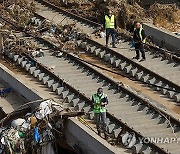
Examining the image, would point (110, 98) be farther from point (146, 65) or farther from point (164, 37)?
point (164, 37)

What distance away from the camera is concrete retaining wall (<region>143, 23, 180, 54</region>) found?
76.0 feet

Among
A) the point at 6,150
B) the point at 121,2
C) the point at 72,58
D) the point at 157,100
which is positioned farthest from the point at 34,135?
the point at 121,2

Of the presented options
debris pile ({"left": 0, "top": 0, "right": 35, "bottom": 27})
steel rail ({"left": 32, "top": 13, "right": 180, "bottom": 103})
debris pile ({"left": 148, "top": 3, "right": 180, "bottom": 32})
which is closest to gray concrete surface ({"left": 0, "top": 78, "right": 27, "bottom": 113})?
steel rail ({"left": 32, "top": 13, "right": 180, "bottom": 103})

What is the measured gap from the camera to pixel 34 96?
19172mm

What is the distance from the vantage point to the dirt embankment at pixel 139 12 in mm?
26141

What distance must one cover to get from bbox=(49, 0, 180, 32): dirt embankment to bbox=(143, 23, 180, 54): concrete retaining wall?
1.30m

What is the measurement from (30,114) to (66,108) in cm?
120

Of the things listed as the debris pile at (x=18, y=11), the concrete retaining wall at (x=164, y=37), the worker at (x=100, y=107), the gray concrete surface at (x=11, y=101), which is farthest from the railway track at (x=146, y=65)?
the gray concrete surface at (x=11, y=101)

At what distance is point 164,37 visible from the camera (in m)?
23.9

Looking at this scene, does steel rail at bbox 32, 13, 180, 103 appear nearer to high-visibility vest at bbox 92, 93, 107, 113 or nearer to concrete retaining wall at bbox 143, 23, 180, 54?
concrete retaining wall at bbox 143, 23, 180, 54

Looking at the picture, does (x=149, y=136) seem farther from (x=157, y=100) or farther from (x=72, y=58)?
(x=72, y=58)

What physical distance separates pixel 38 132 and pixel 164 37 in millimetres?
8352

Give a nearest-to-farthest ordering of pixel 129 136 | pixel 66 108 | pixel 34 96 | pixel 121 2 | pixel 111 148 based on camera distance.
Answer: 1. pixel 111 148
2. pixel 129 136
3. pixel 66 108
4. pixel 34 96
5. pixel 121 2

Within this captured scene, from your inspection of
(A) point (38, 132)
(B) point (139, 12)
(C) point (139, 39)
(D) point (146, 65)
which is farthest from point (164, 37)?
(A) point (38, 132)
